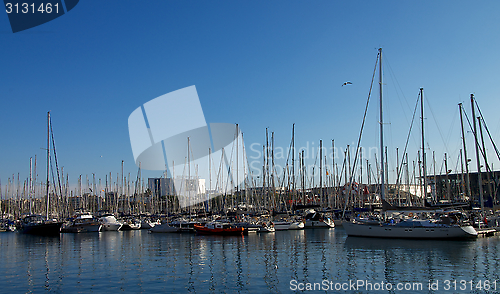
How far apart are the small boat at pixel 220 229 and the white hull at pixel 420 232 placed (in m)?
17.6

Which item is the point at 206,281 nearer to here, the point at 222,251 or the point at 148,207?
the point at 222,251

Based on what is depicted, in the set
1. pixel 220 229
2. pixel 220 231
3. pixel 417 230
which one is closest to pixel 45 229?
pixel 220 229

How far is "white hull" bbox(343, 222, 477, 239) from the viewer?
123ft

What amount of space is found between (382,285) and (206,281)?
28.6 feet

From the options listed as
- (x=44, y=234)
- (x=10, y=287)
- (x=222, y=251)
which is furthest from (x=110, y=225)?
(x=10, y=287)

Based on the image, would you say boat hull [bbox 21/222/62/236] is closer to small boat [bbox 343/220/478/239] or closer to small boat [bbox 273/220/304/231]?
small boat [bbox 273/220/304/231]

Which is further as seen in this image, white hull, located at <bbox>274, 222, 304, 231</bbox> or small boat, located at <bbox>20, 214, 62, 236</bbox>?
small boat, located at <bbox>20, 214, 62, 236</bbox>

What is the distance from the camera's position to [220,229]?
51.8m

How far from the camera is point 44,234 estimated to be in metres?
63.2

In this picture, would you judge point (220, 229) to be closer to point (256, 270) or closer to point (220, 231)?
point (220, 231)

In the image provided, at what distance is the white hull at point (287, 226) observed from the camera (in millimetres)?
58969

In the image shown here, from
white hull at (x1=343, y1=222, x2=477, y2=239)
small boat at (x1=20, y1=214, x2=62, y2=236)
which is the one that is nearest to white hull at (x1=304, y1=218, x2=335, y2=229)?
white hull at (x1=343, y1=222, x2=477, y2=239)

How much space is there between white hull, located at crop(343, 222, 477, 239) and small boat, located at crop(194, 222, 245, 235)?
17554 millimetres

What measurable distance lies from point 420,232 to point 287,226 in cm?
2476
